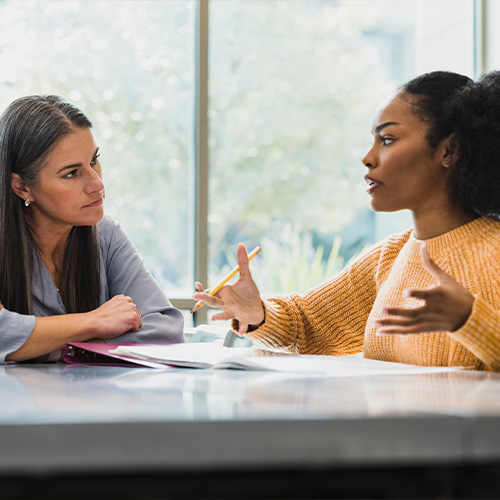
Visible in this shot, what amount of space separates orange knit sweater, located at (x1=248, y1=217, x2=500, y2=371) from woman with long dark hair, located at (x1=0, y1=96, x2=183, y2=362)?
293mm

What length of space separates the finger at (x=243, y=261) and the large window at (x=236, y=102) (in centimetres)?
166

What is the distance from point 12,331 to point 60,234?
427 millimetres

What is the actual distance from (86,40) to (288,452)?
9.41 feet

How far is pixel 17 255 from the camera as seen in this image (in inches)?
62.3

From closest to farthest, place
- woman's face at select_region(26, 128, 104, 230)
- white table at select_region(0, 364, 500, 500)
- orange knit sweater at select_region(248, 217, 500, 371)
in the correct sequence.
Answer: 1. white table at select_region(0, 364, 500, 500)
2. orange knit sweater at select_region(248, 217, 500, 371)
3. woman's face at select_region(26, 128, 104, 230)

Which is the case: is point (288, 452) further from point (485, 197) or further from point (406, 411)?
point (485, 197)

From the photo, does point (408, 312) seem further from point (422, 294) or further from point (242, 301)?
point (242, 301)

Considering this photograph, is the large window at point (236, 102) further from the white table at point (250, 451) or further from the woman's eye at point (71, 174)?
the white table at point (250, 451)

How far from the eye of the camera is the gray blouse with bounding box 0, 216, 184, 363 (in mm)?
1354

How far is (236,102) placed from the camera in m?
3.31

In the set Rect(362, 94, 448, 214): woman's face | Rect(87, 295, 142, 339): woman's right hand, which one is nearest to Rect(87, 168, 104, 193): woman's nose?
Rect(87, 295, 142, 339): woman's right hand

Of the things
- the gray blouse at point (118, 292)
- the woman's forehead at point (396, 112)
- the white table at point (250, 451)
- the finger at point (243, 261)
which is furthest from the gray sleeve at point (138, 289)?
the white table at point (250, 451)

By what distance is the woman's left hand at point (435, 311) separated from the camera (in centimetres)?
102

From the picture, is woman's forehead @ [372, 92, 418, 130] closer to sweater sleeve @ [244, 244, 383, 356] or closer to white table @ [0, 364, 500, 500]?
sweater sleeve @ [244, 244, 383, 356]
